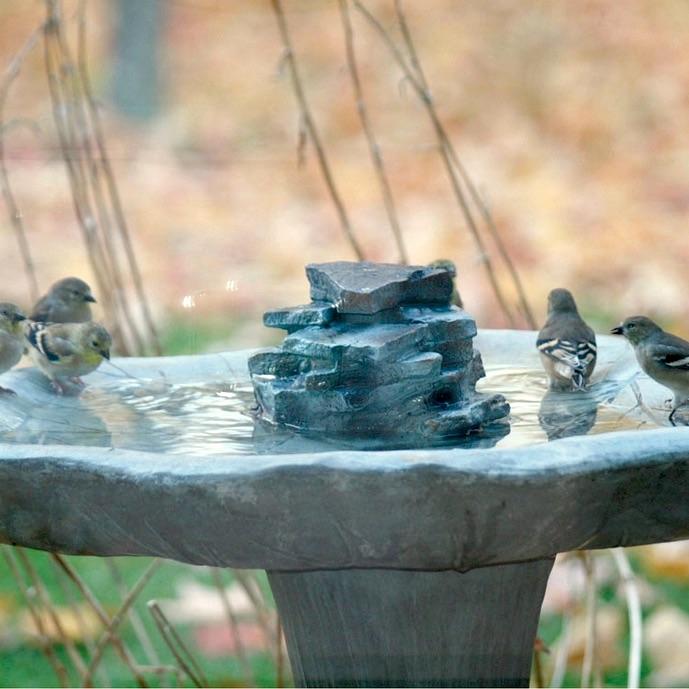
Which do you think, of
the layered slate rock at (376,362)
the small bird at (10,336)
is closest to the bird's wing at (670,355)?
the layered slate rock at (376,362)

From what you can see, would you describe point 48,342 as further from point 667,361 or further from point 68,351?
point 667,361

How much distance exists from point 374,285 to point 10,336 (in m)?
1.01

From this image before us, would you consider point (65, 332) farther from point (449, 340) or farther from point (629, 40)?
point (629, 40)

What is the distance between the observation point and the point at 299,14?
41.9ft

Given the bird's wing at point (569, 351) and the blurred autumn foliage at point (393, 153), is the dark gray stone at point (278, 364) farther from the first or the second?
the blurred autumn foliage at point (393, 153)

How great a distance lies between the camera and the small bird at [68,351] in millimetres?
3018

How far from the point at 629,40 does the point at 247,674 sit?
919 cm

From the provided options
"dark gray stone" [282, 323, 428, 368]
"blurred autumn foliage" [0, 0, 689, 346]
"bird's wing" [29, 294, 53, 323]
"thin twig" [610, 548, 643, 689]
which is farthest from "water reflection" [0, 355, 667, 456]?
"blurred autumn foliage" [0, 0, 689, 346]

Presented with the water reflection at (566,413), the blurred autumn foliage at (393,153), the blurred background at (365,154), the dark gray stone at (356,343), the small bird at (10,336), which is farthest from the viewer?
the blurred autumn foliage at (393,153)

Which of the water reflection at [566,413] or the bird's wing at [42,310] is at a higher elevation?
the bird's wing at [42,310]

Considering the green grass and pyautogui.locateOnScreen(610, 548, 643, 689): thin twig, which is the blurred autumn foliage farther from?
pyautogui.locateOnScreen(610, 548, 643, 689): thin twig

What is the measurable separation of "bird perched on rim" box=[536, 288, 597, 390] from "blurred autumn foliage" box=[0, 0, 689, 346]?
370 centimetres

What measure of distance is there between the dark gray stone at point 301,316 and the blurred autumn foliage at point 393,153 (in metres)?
4.06

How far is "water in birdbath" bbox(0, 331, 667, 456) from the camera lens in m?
2.46
